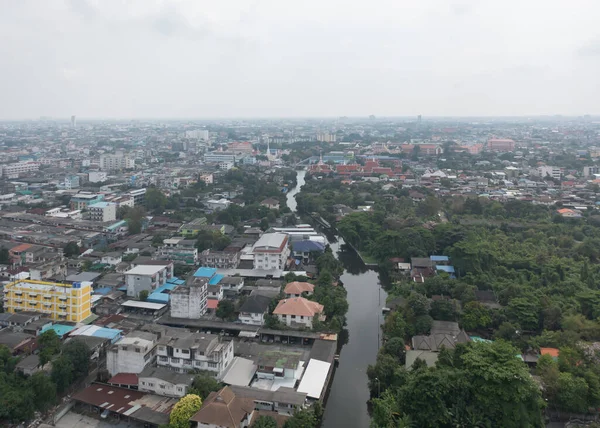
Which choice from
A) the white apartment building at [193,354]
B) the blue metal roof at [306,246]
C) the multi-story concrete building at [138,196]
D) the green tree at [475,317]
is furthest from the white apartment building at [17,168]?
the green tree at [475,317]

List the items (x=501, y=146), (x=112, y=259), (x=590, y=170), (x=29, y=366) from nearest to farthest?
(x=29, y=366) < (x=112, y=259) < (x=590, y=170) < (x=501, y=146)

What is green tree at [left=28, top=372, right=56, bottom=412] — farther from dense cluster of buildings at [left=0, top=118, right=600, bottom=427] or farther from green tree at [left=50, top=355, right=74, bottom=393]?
dense cluster of buildings at [left=0, top=118, right=600, bottom=427]

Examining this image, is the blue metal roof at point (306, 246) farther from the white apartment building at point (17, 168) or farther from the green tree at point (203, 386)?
the white apartment building at point (17, 168)

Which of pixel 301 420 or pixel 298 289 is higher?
pixel 298 289

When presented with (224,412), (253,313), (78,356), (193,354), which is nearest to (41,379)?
(78,356)

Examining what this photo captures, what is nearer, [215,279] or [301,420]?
[301,420]

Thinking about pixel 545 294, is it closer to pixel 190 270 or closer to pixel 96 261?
pixel 190 270

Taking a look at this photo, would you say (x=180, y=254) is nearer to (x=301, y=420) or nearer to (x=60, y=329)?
(x=60, y=329)
